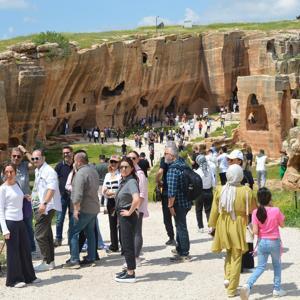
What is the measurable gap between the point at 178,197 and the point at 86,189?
1458 millimetres

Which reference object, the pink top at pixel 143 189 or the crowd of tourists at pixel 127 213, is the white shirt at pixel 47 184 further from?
the pink top at pixel 143 189

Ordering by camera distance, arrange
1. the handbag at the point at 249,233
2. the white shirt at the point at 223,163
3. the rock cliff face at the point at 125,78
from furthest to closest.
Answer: the rock cliff face at the point at 125,78
the white shirt at the point at 223,163
the handbag at the point at 249,233

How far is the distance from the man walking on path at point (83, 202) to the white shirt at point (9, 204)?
3.20ft

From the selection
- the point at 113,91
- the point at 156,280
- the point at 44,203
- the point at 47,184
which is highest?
the point at 113,91

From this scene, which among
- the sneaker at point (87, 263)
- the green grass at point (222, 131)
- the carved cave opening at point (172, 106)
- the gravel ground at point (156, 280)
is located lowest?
the gravel ground at point (156, 280)

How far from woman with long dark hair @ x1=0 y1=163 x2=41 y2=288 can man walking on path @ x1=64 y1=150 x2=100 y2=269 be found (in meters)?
0.95

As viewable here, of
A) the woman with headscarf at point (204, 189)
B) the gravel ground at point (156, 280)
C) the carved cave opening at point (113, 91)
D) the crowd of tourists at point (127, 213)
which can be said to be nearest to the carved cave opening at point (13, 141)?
the carved cave opening at point (113, 91)

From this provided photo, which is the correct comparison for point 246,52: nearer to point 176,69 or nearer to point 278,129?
point 176,69

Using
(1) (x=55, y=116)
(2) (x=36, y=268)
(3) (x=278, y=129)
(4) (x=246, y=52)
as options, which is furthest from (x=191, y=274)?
(4) (x=246, y=52)

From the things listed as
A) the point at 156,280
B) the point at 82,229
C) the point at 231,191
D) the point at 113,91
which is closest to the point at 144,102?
the point at 113,91

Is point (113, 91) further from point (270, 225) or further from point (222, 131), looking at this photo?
point (270, 225)

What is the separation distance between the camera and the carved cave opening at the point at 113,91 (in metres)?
48.0

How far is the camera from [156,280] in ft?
29.9

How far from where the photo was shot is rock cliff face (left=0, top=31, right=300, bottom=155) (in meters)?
36.6
